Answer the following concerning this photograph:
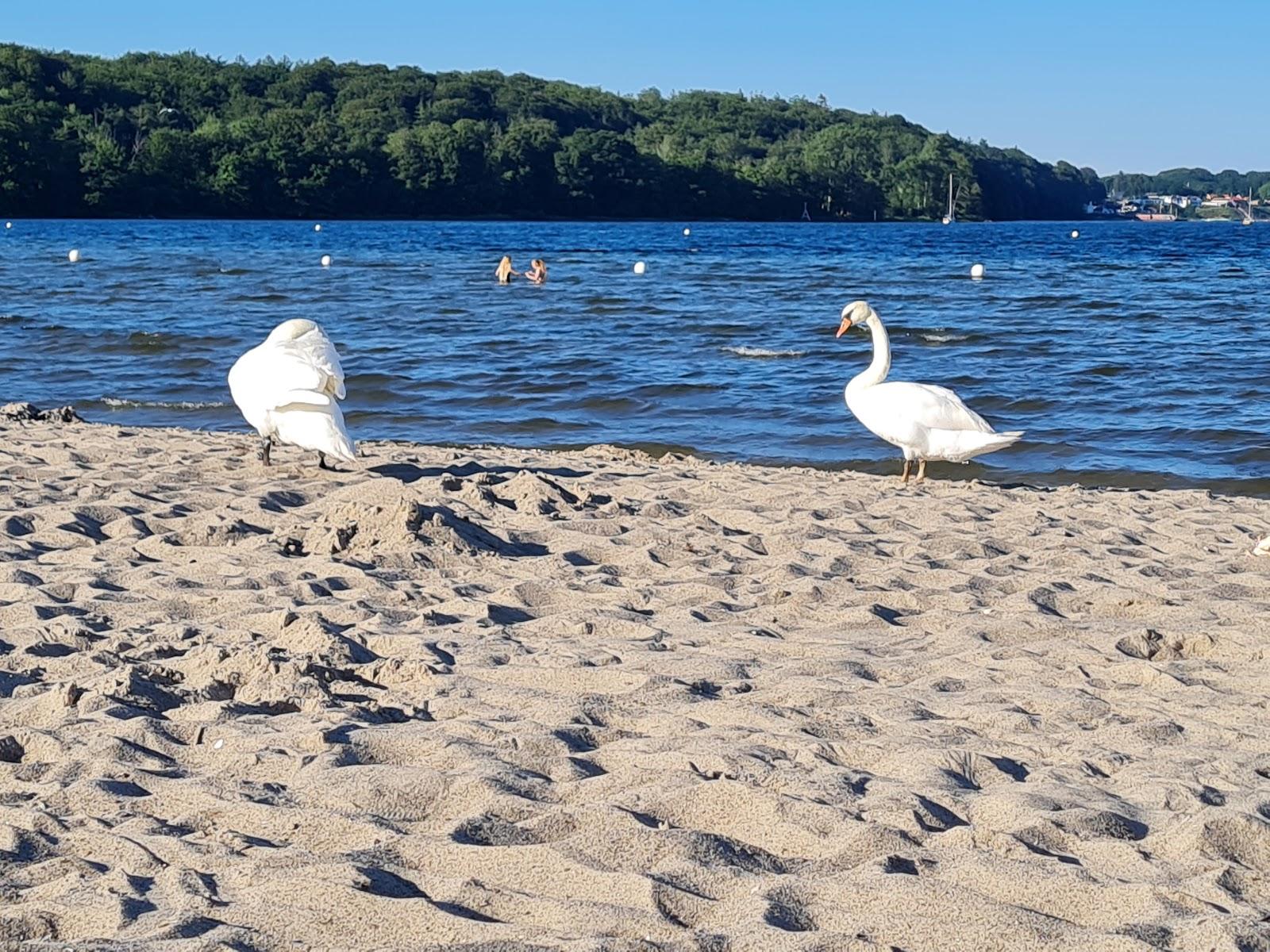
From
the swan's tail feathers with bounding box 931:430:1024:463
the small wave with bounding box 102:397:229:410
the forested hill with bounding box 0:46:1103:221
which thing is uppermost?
the forested hill with bounding box 0:46:1103:221

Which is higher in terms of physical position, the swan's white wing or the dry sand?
the swan's white wing

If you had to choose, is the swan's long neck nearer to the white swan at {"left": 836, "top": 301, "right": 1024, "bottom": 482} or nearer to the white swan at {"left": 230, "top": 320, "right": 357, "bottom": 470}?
the white swan at {"left": 836, "top": 301, "right": 1024, "bottom": 482}

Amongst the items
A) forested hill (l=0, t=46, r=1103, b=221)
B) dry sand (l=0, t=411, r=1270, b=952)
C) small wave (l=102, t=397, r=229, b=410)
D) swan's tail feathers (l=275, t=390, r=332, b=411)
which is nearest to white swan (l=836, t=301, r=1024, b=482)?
dry sand (l=0, t=411, r=1270, b=952)

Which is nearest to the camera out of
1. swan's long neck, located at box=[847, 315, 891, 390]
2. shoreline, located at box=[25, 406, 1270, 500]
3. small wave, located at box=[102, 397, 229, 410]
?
swan's long neck, located at box=[847, 315, 891, 390]

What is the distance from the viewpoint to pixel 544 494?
22.2 feet

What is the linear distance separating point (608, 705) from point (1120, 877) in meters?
1.44

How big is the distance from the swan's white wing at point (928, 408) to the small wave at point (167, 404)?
251 inches

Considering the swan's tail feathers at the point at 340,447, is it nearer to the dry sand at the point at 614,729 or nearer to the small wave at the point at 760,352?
the dry sand at the point at 614,729

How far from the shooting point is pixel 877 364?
30.0ft

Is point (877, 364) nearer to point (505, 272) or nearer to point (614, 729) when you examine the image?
point (614, 729)

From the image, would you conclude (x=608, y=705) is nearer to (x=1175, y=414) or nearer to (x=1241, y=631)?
(x=1241, y=631)

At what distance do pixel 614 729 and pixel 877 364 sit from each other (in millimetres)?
5950

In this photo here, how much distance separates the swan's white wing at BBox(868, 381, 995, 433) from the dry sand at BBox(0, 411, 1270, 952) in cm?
186

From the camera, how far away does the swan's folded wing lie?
7.21m
